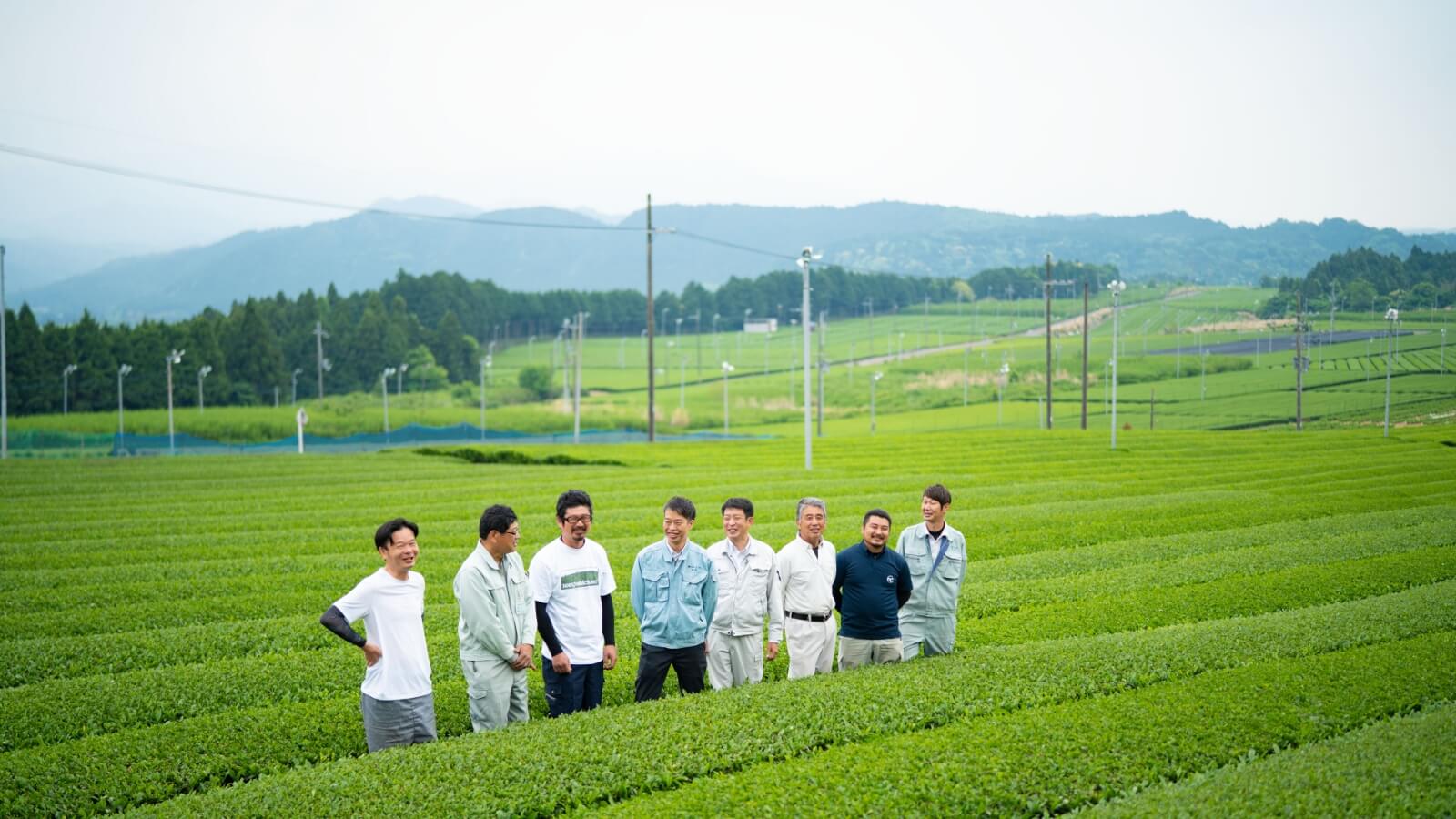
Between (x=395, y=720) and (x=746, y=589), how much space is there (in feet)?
13.7

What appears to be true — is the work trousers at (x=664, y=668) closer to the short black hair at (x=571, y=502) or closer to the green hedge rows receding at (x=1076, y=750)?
the short black hair at (x=571, y=502)

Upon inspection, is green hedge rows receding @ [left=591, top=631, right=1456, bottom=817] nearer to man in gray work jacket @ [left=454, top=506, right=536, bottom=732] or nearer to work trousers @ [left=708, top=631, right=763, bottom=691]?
man in gray work jacket @ [left=454, top=506, right=536, bottom=732]

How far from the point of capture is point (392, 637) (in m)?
10.9

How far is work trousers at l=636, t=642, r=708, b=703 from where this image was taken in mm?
13117

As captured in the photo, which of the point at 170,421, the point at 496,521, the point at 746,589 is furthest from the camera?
the point at 170,421

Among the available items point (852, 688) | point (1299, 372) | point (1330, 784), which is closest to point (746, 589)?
point (852, 688)

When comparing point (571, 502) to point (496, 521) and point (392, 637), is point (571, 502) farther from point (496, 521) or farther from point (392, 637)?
point (392, 637)

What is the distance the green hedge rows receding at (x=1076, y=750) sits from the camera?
991 cm

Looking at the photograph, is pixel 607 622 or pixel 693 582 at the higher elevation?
pixel 693 582

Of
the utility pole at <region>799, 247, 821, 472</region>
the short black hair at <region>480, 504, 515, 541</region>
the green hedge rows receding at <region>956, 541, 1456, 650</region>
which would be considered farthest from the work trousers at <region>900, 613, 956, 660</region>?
the utility pole at <region>799, 247, 821, 472</region>

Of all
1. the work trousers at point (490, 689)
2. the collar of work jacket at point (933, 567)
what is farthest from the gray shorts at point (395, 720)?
the collar of work jacket at point (933, 567)

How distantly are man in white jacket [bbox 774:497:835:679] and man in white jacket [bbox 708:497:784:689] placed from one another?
0.17 metres

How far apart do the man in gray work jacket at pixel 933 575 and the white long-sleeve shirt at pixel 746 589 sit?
1.76m

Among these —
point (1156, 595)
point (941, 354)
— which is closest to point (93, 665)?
point (1156, 595)
